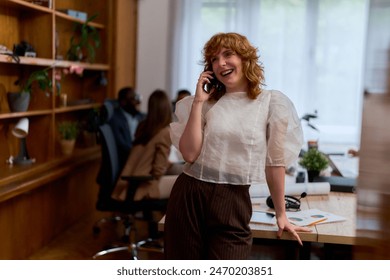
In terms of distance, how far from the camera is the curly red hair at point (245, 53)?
5.18 feet

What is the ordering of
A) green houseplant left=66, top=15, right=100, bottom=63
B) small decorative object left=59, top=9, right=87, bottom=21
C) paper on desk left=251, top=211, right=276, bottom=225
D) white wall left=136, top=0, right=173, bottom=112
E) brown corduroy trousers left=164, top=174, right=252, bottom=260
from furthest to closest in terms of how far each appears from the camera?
white wall left=136, top=0, right=173, bottom=112 < green houseplant left=66, top=15, right=100, bottom=63 < small decorative object left=59, top=9, right=87, bottom=21 < paper on desk left=251, top=211, right=276, bottom=225 < brown corduroy trousers left=164, top=174, right=252, bottom=260

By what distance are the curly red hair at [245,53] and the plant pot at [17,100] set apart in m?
1.83

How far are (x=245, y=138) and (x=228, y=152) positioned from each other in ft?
0.23

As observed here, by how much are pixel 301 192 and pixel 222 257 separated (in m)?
0.83

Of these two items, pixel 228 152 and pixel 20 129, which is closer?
pixel 228 152

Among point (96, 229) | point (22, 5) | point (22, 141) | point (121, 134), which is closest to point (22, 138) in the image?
point (22, 141)

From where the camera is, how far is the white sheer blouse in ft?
5.21

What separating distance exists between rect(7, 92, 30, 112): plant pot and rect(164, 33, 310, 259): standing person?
5.92ft

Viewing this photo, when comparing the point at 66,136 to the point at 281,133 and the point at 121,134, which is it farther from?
the point at 281,133

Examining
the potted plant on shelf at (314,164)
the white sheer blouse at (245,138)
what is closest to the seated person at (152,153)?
the potted plant on shelf at (314,164)

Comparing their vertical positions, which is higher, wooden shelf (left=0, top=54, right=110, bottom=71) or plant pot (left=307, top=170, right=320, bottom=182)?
wooden shelf (left=0, top=54, right=110, bottom=71)

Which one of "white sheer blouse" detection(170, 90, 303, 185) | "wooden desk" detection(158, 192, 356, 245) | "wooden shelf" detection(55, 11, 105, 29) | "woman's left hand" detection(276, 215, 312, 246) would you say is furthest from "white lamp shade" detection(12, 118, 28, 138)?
"woman's left hand" detection(276, 215, 312, 246)

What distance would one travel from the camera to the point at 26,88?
3148mm

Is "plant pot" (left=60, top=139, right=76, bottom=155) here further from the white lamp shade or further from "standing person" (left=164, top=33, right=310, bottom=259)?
"standing person" (left=164, top=33, right=310, bottom=259)
